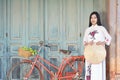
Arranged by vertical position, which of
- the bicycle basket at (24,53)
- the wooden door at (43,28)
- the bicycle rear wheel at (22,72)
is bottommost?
the bicycle rear wheel at (22,72)

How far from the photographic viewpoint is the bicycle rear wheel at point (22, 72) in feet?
27.0

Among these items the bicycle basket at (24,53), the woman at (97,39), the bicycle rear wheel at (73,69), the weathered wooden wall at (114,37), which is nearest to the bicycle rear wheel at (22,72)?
the bicycle basket at (24,53)

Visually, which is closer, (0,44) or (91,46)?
(91,46)

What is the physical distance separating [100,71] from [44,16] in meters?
2.18

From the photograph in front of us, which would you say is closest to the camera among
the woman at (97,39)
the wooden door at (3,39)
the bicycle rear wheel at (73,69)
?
the woman at (97,39)

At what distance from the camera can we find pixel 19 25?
880 cm

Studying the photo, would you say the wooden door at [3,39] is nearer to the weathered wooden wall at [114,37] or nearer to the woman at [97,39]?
the woman at [97,39]

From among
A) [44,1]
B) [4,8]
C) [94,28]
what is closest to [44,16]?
[44,1]

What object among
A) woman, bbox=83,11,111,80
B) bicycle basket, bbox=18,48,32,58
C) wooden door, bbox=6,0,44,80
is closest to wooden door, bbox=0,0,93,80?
wooden door, bbox=6,0,44,80

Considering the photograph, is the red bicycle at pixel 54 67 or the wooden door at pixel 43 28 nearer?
the red bicycle at pixel 54 67

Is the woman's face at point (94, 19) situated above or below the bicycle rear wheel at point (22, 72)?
above

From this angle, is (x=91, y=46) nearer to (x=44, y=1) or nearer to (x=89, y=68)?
(x=89, y=68)

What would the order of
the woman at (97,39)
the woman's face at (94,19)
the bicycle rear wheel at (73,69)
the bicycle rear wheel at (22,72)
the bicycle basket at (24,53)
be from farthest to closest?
the bicycle rear wheel at (22,72) < the bicycle rear wheel at (73,69) < the bicycle basket at (24,53) < the woman's face at (94,19) < the woman at (97,39)

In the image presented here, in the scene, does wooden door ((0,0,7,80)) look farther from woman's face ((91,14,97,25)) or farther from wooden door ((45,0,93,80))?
woman's face ((91,14,97,25))
